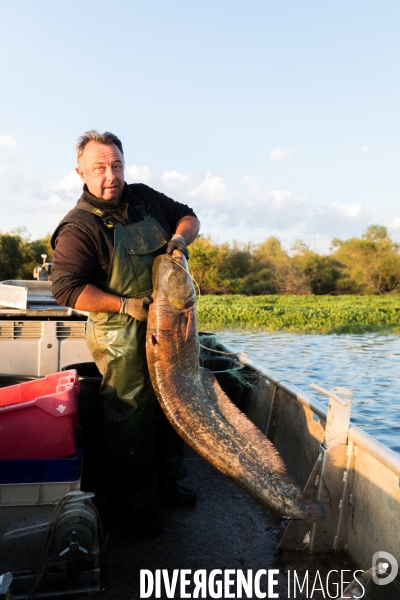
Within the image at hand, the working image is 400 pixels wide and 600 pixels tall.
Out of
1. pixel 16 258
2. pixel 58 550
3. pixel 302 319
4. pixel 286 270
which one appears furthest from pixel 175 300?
pixel 286 270

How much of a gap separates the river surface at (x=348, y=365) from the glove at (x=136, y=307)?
7030 millimetres

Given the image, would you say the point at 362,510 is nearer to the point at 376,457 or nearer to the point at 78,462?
the point at 376,457

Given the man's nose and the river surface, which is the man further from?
the river surface

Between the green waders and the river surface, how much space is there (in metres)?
6.60

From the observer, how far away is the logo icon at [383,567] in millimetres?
2566

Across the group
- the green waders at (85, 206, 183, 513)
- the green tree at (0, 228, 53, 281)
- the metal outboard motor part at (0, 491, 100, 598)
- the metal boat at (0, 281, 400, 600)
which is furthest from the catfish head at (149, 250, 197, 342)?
the green tree at (0, 228, 53, 281)

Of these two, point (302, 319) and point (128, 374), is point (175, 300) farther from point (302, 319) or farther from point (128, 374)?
point (302, 319)

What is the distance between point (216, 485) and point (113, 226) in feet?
7.58

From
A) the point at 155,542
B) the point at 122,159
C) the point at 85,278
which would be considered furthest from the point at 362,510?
the point at 122,159

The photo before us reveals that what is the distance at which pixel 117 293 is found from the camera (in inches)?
147

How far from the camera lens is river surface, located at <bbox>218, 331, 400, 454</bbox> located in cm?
1117

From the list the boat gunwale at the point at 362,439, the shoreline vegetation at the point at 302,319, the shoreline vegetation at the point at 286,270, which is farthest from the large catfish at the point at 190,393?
the shoreline vegetation at the point at 286,270

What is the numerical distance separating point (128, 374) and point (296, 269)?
199 ft

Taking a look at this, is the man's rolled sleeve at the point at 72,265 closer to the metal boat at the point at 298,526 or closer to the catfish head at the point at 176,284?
the catfish head at the point at 176,284
